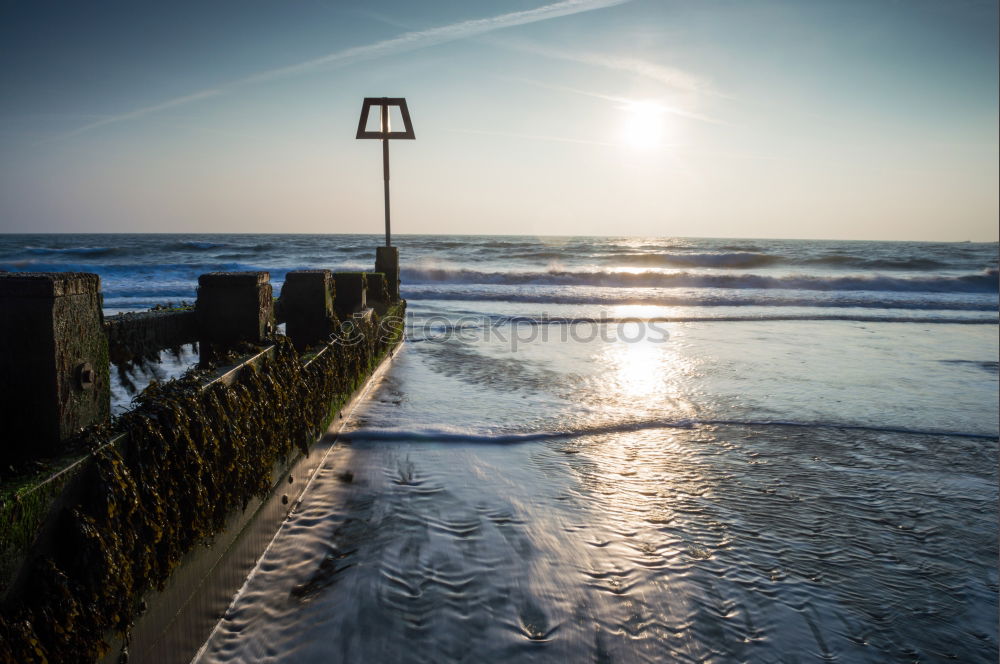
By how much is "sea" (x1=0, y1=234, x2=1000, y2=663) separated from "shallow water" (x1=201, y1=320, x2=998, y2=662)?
15mm

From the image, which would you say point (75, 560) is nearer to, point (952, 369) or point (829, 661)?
point (829, 661)

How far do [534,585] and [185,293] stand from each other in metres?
21.9

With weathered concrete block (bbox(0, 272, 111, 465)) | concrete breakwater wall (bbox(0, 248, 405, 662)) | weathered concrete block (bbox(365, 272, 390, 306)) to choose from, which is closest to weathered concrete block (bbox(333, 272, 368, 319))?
weathered concrete block (bbox(365, 272, 390, 306))

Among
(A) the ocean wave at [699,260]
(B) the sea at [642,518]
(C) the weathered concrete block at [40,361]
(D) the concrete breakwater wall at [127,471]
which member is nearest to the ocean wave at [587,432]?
(B) the sea at [642,518]

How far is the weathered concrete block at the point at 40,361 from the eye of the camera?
6.10 feet

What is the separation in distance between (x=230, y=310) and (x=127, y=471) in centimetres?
166

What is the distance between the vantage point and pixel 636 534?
11.8ft

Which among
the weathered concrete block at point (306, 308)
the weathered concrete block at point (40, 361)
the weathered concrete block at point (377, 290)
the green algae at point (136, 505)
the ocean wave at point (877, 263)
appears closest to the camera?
the green algae at point (136, 505)

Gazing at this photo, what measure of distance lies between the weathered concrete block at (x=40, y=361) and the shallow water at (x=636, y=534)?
125cm

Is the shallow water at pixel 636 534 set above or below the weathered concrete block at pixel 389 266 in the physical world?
below

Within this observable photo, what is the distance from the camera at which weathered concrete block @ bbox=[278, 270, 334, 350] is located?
500 cm

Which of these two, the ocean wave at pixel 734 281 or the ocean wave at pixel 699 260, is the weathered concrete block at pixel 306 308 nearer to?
the ocean wave at pixel 734 281

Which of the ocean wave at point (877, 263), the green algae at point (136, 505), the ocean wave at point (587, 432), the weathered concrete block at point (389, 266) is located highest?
the ocean wave at point (877, 263)

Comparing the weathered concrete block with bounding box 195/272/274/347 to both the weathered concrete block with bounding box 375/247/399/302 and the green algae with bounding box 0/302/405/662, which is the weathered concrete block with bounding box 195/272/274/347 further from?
the weathered concrete block with bounding box 375/247/399/302
